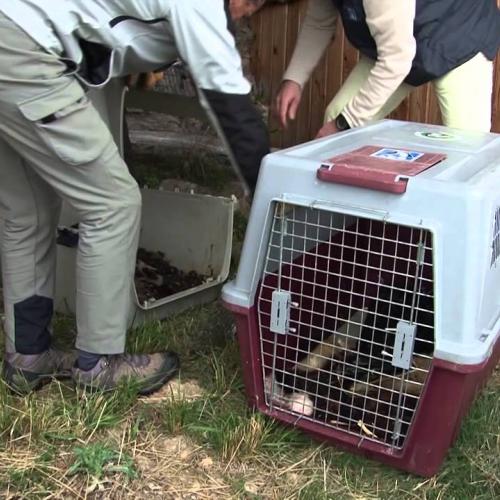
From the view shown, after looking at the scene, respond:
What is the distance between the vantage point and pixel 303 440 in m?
1.94

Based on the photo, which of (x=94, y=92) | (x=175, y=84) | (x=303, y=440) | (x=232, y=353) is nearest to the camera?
(x=303, y=440)

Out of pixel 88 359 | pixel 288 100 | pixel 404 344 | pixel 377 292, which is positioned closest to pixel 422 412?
pixel 404 344

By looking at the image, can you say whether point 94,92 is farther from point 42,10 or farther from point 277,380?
point 277,380

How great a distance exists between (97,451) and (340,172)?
0.84 m

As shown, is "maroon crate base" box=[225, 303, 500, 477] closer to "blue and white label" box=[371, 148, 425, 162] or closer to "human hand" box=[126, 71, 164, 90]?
"blue and white label" box=[371, 148, 425, 162]

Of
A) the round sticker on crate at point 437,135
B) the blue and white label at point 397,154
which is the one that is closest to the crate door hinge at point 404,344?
the blue and white label at point 397,154

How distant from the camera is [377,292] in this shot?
1.85 metres

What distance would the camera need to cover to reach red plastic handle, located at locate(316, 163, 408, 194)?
163 cm

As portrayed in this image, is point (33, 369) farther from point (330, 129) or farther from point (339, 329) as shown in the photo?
→ point (330, 129)

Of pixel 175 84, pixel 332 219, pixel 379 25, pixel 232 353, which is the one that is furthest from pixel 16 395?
pixel 175 84

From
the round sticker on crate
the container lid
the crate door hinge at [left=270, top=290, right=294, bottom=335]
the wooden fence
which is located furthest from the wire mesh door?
the wooden fence

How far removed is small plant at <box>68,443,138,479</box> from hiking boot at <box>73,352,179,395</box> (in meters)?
0.21

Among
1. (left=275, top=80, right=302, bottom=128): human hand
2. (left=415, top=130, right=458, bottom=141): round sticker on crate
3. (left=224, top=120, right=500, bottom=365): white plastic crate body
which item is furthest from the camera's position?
(left=275, top=80, right=302, bottom=128): human hand

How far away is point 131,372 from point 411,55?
1.18 meters
